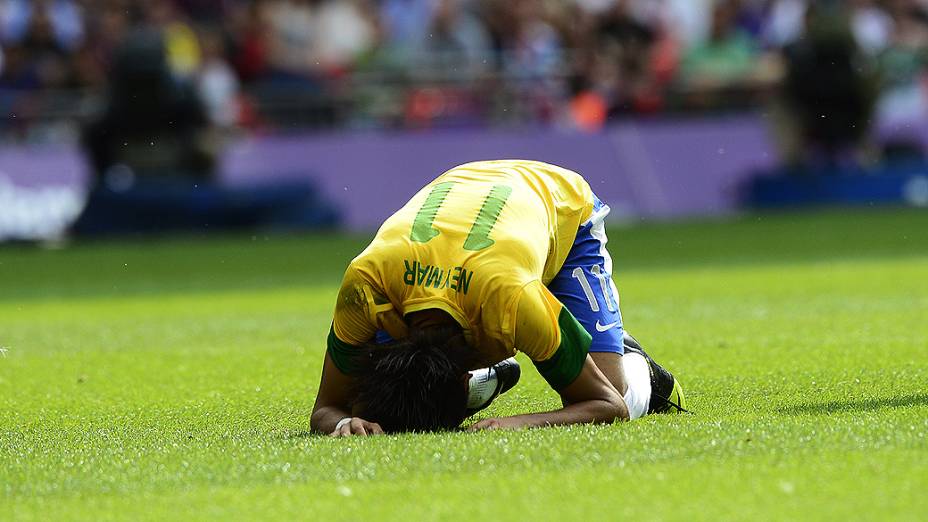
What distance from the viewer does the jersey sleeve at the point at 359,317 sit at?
18.4 ft

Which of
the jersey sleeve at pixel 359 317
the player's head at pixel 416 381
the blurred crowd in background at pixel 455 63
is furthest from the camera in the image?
the blurred crowd in background at pixel 455 63

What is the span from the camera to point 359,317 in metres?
5.66

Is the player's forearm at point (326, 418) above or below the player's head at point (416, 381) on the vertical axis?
below

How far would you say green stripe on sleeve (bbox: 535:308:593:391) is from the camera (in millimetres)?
5504

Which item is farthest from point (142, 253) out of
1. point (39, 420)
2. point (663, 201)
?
point (39, 420)

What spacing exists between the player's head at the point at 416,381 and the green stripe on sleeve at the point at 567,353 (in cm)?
31

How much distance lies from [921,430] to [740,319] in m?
4.93

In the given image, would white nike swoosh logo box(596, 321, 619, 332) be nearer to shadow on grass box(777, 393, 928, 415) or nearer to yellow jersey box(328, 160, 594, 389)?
yellow jersey box(328, 160, 594, 389)

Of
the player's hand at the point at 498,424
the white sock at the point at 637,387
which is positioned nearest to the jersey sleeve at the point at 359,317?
the player's hand at the point at 498,424

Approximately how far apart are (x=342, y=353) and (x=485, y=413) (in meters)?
1.13

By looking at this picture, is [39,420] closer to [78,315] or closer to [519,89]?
[78,315]

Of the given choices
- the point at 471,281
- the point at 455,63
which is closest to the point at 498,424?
the point at 471,281

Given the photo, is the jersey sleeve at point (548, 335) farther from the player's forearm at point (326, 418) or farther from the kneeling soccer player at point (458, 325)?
the player's forearm at point (326, 418)

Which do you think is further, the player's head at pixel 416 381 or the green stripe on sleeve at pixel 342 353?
the green stripe on sleeve at pixel 342 353
